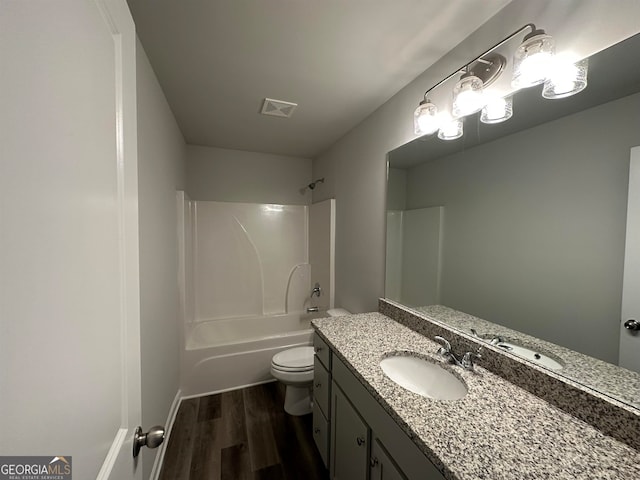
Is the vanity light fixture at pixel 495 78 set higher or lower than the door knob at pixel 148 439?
higher

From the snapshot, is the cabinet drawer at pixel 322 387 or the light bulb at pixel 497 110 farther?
the cabinet drawer at pixel 322 387

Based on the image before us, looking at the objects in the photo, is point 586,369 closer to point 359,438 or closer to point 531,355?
point 531,355

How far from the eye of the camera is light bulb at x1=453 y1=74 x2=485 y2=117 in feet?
3.82

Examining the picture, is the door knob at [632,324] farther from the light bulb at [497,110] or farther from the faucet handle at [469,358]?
the light bulb at [497,110]

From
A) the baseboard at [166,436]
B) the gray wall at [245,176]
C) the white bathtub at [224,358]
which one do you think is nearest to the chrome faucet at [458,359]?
the white bathtub at [224,358]

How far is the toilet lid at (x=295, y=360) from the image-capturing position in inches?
80.0

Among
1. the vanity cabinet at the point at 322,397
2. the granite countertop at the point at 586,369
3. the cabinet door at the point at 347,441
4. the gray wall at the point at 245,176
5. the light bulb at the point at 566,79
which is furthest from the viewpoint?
the gray wall at the point at 245,176

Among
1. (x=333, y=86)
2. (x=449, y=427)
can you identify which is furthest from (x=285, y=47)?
(x=449, y=427)

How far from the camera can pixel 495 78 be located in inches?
44.7

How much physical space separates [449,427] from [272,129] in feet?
7.90

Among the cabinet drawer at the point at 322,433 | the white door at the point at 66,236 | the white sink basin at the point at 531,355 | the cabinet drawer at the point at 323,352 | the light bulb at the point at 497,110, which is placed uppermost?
the light bulb at the point at 497,110

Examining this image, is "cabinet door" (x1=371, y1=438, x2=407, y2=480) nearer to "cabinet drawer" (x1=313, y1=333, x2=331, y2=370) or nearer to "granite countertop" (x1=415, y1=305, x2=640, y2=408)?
"cabinet drawer" (x1=313, y1=333, x2=331, y2=370)

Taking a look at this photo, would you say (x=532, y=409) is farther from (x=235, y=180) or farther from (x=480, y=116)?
(x=235, y=180)

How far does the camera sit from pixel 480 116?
1.24 meters
